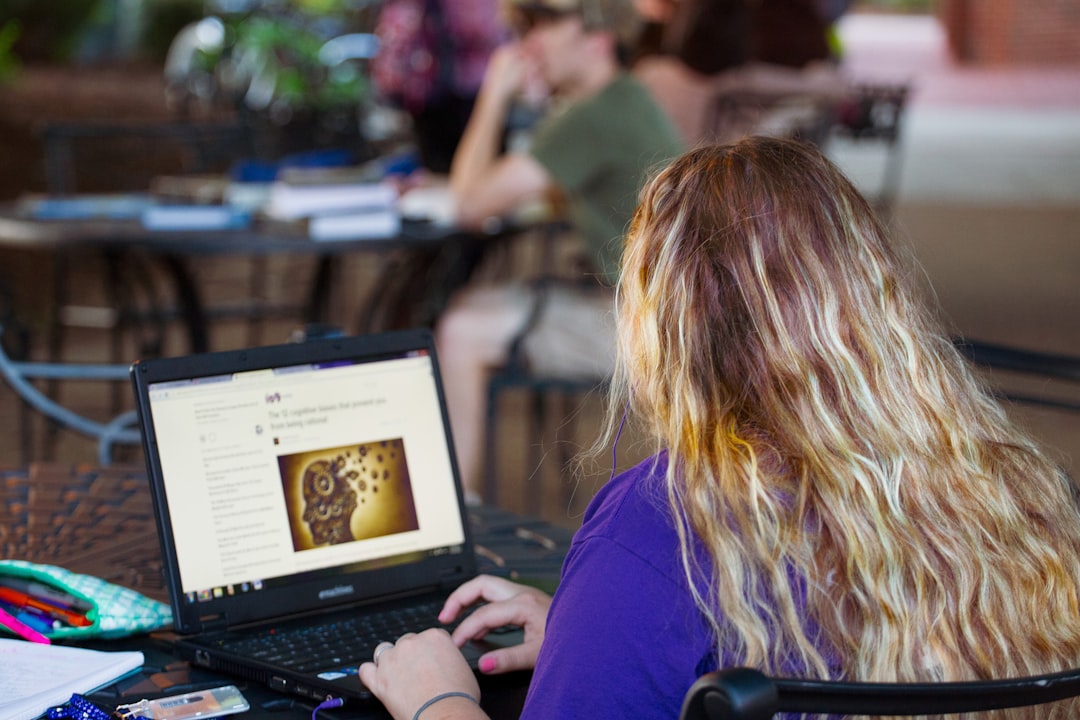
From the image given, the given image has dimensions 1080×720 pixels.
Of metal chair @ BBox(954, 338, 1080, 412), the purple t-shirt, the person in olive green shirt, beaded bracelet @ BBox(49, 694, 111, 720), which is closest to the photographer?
the purple t-shirt

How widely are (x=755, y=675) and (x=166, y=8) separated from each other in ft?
46.4

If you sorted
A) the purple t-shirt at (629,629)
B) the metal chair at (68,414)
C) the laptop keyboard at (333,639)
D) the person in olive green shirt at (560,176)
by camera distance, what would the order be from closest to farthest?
the purple t-shirt at (629,629)
the laptop keyboard at (333,639)
the metal chair at (68,414)
the person in olive green shirt at (560,176)

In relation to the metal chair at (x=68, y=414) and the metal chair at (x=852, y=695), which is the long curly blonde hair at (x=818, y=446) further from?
the metal chair at (x=68, y=414)

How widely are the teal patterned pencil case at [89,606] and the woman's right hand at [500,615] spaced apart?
277 mm

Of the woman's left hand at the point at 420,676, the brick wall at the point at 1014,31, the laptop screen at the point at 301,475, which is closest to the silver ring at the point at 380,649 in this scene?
the woman's left hand at the point at 420,676

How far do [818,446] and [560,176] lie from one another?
2.22 meters

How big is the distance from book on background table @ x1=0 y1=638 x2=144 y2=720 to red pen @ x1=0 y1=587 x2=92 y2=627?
0.03 m

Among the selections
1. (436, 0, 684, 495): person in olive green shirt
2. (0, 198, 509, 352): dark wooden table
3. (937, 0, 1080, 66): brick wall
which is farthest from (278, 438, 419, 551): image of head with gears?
(937, 0, 1080, 66): brick wall

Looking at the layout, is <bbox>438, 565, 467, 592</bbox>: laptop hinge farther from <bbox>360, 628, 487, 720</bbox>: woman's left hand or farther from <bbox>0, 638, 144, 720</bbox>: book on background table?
<bbox>0, 638, 144, 720</bbox>: book on background table

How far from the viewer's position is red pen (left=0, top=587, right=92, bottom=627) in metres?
1.25

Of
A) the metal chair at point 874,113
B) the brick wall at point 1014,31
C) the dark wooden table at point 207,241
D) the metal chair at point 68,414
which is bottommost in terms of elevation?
the metal chair at point 68,414

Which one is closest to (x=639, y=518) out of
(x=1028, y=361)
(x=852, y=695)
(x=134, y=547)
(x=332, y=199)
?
(x=852, y=695)

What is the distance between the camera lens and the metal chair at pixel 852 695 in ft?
2.59

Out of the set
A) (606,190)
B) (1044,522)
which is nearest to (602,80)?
(606,190)
